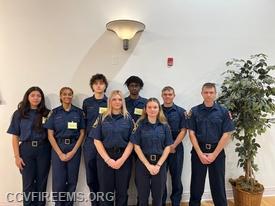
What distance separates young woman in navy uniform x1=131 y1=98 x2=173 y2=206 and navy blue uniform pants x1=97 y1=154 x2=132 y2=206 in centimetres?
13

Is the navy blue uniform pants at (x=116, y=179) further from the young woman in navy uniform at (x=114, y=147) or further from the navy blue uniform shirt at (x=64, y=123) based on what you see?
the navy blue uniform shirt at (x=64, y=123)

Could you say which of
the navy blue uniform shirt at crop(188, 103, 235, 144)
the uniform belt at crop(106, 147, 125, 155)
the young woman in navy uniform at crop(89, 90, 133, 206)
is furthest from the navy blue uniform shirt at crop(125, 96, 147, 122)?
the navy blue uniform shirt at crop(188, 103, 235, 144)

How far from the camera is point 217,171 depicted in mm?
2693

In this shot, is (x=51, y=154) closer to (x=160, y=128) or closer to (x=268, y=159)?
(x=160, y=128)

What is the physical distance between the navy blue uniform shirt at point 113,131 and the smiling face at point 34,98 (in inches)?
31.3

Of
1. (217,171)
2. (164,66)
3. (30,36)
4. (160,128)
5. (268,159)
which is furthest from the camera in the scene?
(268,159)

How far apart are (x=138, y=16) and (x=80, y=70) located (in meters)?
1.00

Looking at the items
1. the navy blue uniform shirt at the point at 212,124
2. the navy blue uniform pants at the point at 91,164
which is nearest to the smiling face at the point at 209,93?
the navy blue uniform shirt at the point at 212,124

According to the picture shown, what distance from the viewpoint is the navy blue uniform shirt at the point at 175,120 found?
2873mm

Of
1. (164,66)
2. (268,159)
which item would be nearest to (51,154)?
(164,66)

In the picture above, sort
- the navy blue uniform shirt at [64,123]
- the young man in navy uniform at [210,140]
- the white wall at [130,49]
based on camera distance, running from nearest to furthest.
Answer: the young man in navy uniform at [210,140]
the navy blue uniform shirt at [64,123]
the white wall at [130,49]

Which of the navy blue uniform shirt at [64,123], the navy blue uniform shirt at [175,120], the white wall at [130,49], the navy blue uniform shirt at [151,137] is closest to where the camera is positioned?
the navy blue uniform shirt at [151,137]

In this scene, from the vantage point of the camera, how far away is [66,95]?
2805mm

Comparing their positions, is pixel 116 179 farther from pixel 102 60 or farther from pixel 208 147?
pixel 102 60
